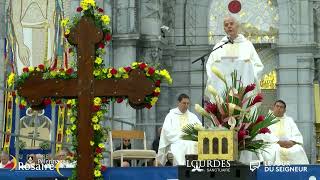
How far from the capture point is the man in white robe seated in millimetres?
12547

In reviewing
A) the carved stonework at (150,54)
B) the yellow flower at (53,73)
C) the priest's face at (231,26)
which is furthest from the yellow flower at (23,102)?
the carved stonework at (150,54)

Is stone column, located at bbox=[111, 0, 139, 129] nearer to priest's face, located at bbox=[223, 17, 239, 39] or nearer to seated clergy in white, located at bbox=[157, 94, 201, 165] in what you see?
seated clergy in white, located at bbox=[157, 94, 201, 165]

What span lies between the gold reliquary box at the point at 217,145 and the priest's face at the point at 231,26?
8.37 feet

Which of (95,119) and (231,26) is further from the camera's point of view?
(231,26)

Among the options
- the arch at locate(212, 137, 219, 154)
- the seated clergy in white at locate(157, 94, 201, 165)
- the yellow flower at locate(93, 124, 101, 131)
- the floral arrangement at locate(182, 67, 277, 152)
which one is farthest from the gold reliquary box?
the seated clergy in white at locate(157, 94, 201, 165)

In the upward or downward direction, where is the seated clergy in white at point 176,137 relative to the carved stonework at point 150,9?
downward

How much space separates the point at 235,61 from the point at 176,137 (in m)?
1.64

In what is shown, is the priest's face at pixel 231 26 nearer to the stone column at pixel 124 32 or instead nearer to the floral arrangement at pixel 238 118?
the floral arrangement at pixel 238 118

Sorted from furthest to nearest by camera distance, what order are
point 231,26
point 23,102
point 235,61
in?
point 235,61, point 231,26, point 23,102

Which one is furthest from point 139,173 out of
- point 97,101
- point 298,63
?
point 298,63

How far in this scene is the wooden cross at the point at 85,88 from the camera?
32.7 ft

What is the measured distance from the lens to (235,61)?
500 inches

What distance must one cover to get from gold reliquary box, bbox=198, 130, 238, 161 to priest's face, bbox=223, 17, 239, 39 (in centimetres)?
255

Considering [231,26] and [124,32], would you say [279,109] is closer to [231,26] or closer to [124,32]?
[231,26]
